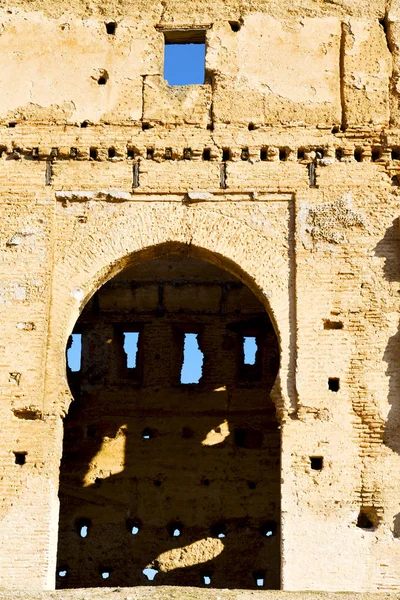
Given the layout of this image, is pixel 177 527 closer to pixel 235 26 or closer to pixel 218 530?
pixel 218 530

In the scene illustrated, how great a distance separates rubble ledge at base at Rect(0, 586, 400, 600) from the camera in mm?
13898

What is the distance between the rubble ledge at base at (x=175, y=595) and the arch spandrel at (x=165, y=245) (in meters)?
2.87

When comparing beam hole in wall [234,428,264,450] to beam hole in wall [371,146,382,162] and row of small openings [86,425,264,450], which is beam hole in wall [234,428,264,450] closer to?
row of small openings [86,425,264,450]

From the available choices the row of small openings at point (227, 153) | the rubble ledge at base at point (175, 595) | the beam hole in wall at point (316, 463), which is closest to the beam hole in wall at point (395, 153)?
the row of small openings at point (227, 153)

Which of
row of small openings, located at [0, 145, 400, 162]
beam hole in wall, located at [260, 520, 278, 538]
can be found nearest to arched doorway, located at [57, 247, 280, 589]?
beam hole in wall, located at [260, 520, 278, 538]

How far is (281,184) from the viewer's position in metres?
17.0

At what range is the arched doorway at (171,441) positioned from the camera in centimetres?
2081

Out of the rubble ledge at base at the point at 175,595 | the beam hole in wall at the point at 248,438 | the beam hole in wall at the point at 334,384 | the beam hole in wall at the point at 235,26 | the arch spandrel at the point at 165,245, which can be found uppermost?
the beam hole in wall at the point at 235,26

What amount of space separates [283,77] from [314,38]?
0.72 m

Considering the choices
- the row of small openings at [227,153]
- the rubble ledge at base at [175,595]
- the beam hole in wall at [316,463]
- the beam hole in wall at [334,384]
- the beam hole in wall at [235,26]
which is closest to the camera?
the rubble ledge at base at [175,595]

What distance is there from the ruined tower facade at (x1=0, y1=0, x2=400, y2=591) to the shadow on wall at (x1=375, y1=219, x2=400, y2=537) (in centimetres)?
2

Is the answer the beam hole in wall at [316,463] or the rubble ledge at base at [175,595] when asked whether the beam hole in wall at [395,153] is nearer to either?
the beam hole in wall at [316,463]

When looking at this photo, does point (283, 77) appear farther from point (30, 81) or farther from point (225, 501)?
point (225, 501)

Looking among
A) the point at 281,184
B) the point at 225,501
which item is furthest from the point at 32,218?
the point at 225,501
